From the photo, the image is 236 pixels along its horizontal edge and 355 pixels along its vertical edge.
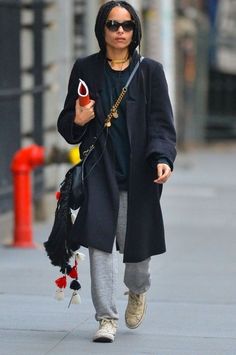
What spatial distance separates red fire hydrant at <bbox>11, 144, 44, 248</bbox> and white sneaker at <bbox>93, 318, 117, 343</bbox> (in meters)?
4.12

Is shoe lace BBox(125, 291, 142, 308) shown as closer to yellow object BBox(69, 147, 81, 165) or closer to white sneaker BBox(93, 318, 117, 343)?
white sneaker BBox(93, 318, 117, 343)

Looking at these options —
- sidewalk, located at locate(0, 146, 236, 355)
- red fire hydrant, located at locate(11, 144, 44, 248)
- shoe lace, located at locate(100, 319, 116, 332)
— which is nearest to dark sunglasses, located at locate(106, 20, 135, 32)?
shoe lace, located at locate(100, 319, 116, 332)

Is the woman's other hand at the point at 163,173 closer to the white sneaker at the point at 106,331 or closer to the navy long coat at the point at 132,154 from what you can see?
the navy long coat at the point at 132,154

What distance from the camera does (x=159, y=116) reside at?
663 cm

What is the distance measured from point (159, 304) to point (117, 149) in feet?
5.86

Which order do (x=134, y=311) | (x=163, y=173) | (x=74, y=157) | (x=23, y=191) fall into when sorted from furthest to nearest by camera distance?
(x=74, y=157) < (x=23, y=191) < (x=134, y=311) < (x=163, y=173)

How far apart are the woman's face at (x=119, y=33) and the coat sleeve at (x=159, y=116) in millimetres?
229

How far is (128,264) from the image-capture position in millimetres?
6727

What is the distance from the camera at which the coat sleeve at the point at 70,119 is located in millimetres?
6652

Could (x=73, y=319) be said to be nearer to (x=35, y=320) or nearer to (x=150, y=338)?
(x=35, y=320)

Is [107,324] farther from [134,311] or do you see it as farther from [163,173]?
[163,173]

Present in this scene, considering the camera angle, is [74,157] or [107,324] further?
[74,157]

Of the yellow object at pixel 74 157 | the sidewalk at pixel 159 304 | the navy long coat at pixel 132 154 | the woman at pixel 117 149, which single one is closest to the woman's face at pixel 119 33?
the woman at pixel 117 149

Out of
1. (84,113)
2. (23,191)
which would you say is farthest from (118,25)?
(23,191)
